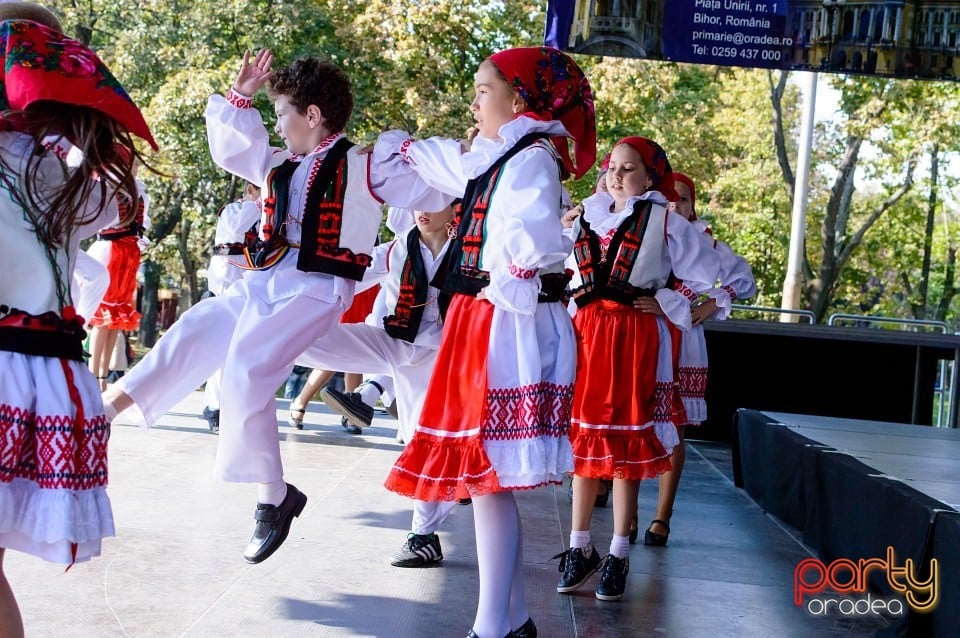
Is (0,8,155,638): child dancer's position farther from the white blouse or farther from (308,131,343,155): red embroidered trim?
the white blouse

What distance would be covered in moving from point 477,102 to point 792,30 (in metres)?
4.93

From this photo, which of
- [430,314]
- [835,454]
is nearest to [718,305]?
[835,454]

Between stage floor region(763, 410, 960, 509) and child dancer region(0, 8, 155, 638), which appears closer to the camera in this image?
child dancer region(0, 8, 155, 638)

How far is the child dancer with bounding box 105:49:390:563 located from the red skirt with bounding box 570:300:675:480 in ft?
3.26

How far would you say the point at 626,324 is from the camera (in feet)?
13.6

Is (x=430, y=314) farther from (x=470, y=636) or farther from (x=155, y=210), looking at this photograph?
(x=155, y=210)

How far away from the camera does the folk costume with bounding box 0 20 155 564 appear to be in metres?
2.16

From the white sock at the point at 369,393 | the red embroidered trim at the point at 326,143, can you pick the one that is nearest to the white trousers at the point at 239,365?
the red embroidered trim at the point at 326,143

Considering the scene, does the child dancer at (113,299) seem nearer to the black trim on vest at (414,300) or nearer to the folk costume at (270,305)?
the black trim on vest at (414,300)

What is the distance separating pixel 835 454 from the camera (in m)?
4.55

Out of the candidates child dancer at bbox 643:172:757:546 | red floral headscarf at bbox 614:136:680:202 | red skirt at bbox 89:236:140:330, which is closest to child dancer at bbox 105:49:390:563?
red floral headscarf at bbox 614:136:680:202

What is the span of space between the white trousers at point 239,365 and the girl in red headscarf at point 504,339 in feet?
2.05

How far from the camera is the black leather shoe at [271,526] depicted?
342cm

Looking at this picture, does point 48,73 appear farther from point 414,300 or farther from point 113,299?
point 113,299
